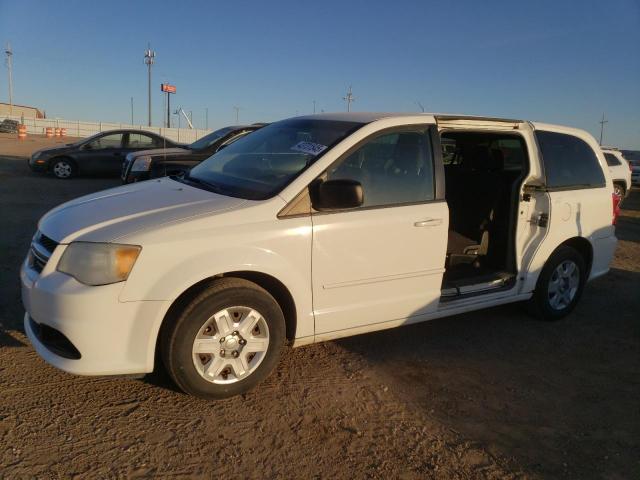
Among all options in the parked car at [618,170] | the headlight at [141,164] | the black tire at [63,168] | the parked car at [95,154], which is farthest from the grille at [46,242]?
the parked car at [618,170]

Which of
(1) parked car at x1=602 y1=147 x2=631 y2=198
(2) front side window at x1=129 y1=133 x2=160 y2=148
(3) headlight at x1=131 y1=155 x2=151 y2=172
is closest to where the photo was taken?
(3) headlight at x1=131 y1=155 x2=151 y2=172

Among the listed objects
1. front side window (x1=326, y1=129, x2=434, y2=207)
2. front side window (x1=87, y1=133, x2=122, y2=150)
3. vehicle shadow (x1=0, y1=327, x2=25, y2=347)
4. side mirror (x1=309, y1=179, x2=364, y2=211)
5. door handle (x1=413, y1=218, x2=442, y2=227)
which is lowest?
vehicle shadow (x1=0, y1=327, x2=25, y2=347)

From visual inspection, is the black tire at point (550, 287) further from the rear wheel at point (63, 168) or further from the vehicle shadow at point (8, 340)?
the rear wheel at point (63, 168)

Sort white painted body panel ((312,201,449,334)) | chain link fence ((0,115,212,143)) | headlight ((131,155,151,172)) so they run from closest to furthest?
white painted body panel ((312,201,449,334)) < headlight ((131,155,151,172)) < chain link fence ((0,115,212,143))

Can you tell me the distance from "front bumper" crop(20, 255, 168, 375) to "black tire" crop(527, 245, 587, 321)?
11.3 ft

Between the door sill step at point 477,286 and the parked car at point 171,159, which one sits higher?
the parked car at point 171,159

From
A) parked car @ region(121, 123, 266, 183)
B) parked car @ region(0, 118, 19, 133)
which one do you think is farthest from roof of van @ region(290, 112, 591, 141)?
parked car @ region(0, 118, 19, 133)

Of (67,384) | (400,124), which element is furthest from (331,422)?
(400,124)

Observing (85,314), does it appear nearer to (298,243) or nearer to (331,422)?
(298,243)

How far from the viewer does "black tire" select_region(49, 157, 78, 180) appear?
14.1 metres

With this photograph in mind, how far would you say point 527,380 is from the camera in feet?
12.1

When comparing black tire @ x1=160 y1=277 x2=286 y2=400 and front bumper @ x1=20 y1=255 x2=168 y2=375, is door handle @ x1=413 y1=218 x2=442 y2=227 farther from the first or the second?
front bumper @ x1=20 y1=255 x2=168 y2=375

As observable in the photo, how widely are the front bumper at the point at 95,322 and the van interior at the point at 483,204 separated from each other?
2.59 metres

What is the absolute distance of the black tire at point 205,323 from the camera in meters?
→ 2.91
